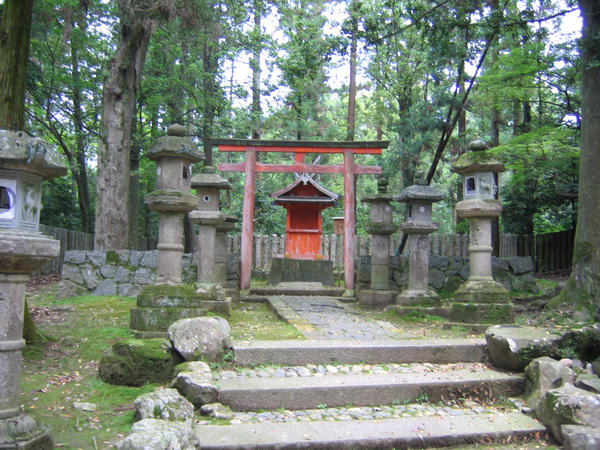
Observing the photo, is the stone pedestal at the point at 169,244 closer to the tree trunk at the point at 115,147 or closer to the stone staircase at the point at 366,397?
the stone staircase at the point at 366,397

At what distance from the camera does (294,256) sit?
15.9 metres

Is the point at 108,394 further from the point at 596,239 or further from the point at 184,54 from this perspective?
the point at 184,54

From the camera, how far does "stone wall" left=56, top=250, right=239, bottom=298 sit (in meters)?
9.48

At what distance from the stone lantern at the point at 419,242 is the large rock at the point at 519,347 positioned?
A: 3265mm

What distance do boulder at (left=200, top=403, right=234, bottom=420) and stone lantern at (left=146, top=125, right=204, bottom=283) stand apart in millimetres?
2426

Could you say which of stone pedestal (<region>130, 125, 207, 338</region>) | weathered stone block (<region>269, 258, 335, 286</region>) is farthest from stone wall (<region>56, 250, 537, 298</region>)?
stone pedestal (<region>130, 125, 207, 338</region>)

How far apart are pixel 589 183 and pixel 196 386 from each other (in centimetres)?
707

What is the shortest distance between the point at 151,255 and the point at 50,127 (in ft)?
24.9

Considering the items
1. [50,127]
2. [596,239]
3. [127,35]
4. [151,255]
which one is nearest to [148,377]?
[151,255]

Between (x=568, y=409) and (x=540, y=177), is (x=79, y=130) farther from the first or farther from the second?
(x=568, y=409)

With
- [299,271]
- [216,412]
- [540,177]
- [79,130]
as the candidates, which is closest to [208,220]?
[216,412]

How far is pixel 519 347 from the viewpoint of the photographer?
486 cm

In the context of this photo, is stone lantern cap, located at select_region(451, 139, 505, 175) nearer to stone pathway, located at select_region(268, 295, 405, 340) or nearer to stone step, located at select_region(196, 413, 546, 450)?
stone pathway, located at select_region(268, 295, 405, 340)

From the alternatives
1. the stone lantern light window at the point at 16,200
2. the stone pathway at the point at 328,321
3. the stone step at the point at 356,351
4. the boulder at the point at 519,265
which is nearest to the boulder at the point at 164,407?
the stone step at the point at 356,351
